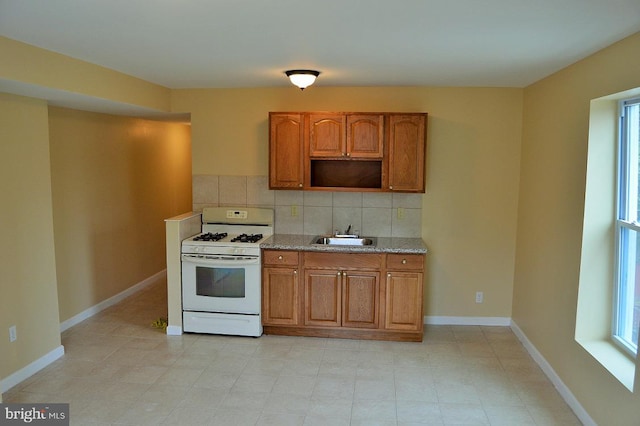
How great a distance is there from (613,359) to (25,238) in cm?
425

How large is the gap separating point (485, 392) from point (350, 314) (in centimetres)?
141

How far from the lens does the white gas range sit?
4535mm

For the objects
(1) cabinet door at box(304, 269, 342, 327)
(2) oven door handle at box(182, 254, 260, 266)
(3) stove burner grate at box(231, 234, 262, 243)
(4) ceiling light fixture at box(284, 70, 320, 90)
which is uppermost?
(4) ceiling light fixture at box(284, 70, 320, 90)

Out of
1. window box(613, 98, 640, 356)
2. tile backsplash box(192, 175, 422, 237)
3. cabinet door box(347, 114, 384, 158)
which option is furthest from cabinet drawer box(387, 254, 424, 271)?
window box(613, 98, 640, 356)

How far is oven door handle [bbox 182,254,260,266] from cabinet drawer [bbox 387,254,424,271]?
125 cm

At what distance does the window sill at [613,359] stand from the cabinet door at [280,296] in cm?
241

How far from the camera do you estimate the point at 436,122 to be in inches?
190

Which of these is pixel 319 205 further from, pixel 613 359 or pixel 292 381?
pixel 613 359

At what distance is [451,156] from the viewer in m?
4.84

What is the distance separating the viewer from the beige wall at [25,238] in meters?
3.52

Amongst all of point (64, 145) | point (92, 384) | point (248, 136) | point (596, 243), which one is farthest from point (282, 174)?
point (596, 243)

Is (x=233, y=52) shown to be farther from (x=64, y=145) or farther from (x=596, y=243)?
(x=596, y=243)

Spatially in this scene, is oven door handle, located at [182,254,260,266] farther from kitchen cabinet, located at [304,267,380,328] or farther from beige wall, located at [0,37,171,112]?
beige wall, located at [0,37,171,112]

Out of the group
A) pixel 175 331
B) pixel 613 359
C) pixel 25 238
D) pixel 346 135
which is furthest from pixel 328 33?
pixel 175 331
